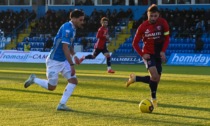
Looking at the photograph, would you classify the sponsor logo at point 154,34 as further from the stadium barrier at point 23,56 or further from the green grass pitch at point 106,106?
the stadium barrier at point 23,56

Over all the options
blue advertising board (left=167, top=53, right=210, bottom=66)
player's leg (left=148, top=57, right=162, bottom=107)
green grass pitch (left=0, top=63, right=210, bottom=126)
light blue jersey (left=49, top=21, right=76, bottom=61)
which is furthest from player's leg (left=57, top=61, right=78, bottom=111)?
blue advertising board (left=167, top=53, right=210, bottom=66)

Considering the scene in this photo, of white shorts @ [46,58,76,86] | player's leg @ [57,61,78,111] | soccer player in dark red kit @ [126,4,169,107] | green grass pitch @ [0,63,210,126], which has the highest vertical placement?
soccer player in dark red kit @ [126,4,169,107]

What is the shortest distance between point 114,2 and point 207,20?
34.9 ft

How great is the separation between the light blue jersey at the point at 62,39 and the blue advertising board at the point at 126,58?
26.1m

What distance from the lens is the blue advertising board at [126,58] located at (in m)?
39.5

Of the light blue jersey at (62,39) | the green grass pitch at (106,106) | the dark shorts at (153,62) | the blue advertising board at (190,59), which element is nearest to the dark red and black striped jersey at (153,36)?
the dark shorts at (153,62)

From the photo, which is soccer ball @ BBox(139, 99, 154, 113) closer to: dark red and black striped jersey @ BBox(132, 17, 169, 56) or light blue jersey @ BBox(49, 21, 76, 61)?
dark red and black striped jersey @ BBox(132, 17, 169, 56)

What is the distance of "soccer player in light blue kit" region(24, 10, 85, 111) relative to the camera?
12945 mm

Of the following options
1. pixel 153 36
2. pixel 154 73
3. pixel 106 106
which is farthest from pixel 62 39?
pixel 154 73

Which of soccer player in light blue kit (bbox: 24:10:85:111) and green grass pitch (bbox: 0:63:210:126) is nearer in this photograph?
green grass pitch (bbox: 0:63:210:126)

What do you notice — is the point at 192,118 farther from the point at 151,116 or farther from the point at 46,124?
the point at 46,124

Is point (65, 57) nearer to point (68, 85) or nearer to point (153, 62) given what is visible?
point (68, 85)

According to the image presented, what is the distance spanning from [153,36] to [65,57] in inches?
84.7

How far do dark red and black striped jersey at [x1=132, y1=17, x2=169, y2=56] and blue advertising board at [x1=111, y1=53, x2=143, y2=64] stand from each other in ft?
83.3
